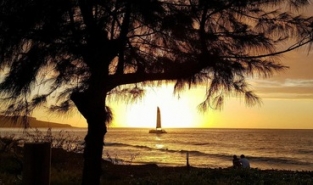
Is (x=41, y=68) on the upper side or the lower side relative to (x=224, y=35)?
Answer: lower

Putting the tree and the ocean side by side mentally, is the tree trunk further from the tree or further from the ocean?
the ocean

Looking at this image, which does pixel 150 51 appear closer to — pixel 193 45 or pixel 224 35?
pixel 193 45

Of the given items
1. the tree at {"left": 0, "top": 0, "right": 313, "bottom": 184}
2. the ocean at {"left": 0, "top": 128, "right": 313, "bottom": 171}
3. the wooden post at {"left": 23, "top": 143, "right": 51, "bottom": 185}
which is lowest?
the ocean at {"left": 0, "top": 128, "right": 313, "bottom": 171}

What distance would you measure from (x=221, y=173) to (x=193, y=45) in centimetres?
602

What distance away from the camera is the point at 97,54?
20.0ft

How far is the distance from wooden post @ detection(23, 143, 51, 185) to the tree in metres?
2.61

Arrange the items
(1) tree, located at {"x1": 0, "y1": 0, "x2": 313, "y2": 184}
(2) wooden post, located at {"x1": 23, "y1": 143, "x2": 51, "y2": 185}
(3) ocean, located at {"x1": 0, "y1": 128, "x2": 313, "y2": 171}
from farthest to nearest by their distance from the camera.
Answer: (3) ocean, located at {"x1": 0, "y1": 128, "x2": 313, "y2": 171}, (1) tree, located at {"x1": 0, "y1": 0, "x2": 313, "y2": 184}, (2) wooden post, located at {"x1": 23, "y1": 143, "x2": 51, "y2": 185}

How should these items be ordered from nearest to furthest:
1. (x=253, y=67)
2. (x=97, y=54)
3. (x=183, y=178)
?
(x=97, y=54), (x=253, y=67), (x=183, y=178)

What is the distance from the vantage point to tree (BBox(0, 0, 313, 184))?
535cm

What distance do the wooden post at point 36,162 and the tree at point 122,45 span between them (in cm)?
261

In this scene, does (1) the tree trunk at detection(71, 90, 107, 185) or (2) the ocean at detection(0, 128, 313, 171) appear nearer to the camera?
(1) the tree trunk at detection(71, 90, 107, 185)

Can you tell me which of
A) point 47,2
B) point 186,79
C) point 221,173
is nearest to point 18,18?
point 47,2

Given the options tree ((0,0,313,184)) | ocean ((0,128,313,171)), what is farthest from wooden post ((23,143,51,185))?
ocean ((0,128,313,171))

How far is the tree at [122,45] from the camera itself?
17.6ft
